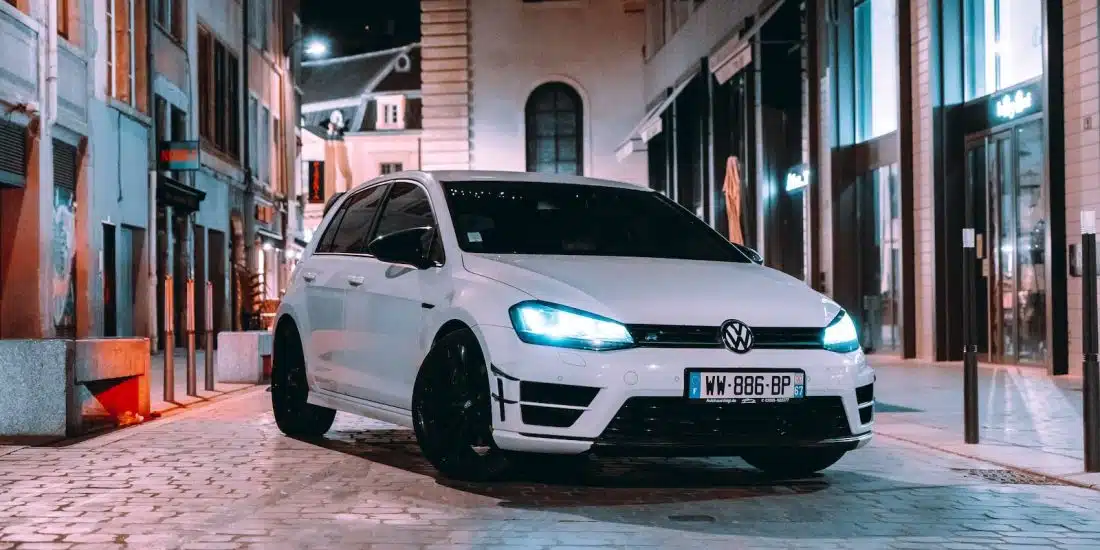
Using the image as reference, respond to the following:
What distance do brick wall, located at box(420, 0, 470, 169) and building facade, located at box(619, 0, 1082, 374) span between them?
15.9m

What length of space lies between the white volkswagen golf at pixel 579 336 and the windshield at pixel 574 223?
0.01 meters

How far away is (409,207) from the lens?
27.5 ft

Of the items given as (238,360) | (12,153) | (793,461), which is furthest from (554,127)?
(793,461)

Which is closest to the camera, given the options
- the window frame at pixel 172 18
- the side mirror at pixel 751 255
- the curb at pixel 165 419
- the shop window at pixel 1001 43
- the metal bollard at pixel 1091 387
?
the metal bollard at pixel 1091 387

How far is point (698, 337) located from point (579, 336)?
51 centimetres

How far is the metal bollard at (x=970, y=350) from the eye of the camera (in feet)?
29.4

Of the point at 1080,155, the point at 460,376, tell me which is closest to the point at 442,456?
the point at 460,376

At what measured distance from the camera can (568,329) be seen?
258 inches

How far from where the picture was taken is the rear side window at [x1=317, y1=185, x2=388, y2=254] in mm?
8922

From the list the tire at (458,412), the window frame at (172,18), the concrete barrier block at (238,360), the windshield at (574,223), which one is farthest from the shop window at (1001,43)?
the window frame at (172,18)

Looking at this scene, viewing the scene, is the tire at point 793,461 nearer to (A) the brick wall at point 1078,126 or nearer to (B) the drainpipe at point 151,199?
(A) the brick wall at point 1078,126

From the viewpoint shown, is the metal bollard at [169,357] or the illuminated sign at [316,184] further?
the illuminated sign at [316,184]

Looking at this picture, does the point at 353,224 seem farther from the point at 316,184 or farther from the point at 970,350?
the point at 316,184

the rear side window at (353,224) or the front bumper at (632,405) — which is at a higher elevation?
the rear side window at (353,224)
